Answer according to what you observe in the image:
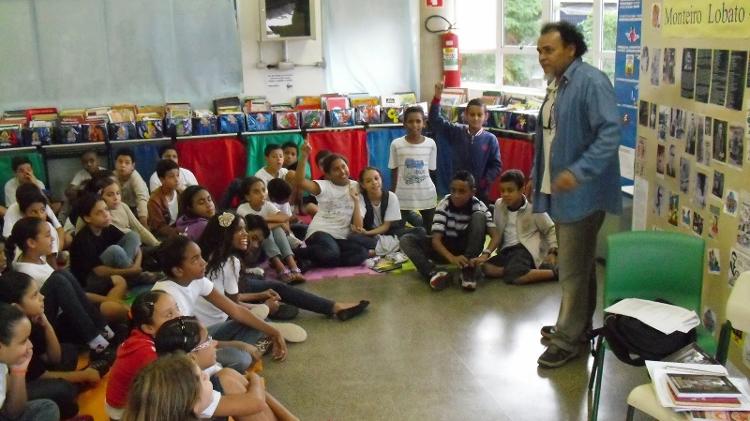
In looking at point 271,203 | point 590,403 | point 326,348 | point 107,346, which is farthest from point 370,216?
point 590,403

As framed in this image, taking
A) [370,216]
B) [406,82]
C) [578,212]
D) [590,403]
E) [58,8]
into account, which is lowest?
[590,403]

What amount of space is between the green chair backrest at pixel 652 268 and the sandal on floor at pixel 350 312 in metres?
1.58

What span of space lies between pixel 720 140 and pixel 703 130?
0.14 meters

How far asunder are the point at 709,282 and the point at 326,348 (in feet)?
5.99

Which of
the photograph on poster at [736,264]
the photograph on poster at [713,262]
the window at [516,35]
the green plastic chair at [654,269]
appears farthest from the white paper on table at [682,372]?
the window at [516,35]

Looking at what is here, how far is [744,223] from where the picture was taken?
292cm

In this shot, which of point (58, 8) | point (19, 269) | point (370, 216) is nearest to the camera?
point (19, 269)

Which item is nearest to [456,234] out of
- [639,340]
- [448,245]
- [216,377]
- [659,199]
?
[448,245]

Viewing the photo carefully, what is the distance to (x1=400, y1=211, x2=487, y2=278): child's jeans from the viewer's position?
483 centimetres

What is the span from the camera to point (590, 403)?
10.3 ft

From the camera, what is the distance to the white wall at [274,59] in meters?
7.22

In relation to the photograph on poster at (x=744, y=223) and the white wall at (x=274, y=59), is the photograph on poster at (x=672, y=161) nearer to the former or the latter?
the photograph on poster at (x=744, y=223)

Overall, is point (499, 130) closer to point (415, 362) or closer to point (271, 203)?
point (271, 203)

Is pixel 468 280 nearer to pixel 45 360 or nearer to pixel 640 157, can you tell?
pixel 640 157
